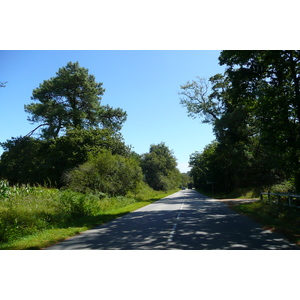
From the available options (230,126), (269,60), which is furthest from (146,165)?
(269,60)

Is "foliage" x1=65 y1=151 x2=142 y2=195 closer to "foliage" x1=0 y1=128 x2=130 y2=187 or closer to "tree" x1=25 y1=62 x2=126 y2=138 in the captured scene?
"foliage" x1=0 y1=128 x2=130 y2=187

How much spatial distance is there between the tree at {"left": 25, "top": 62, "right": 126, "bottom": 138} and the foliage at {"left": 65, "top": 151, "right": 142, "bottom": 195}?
1232 cm

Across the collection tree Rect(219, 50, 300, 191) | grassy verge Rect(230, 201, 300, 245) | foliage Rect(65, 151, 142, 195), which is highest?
tree Rect(219, 50, 300, 191)

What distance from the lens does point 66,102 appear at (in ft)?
134

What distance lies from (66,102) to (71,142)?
10241 mm

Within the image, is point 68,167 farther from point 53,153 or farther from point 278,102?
point 278,102

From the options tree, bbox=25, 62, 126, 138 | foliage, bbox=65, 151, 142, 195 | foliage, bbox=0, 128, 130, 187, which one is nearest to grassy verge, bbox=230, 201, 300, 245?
foliage, bbox=65, 151, 142, 195

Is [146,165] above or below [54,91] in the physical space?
below

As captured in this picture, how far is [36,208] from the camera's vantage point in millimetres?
12852

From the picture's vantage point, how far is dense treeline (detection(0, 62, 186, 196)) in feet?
100

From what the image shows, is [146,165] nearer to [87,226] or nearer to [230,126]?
[230,126]

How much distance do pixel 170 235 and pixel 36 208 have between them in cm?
739

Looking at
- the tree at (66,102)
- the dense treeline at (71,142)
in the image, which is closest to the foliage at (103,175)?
the dense treeline at (71,142)

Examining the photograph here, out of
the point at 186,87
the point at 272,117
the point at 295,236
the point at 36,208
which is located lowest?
the point at 295,236
